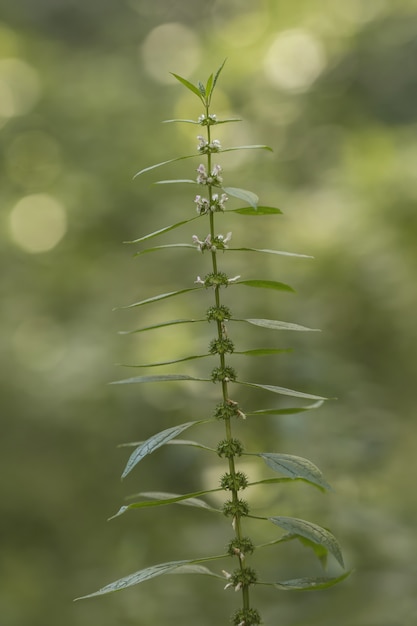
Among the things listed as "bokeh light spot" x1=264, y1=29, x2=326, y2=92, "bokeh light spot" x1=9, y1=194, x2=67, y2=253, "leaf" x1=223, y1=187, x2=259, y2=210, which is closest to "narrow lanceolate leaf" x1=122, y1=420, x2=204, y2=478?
"leaf" x1=223, y1=187, x2=259, y2=210

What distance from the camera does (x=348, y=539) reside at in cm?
202

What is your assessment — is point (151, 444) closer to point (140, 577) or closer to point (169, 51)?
point (140, 577)

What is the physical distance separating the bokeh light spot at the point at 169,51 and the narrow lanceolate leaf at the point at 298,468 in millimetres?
3702

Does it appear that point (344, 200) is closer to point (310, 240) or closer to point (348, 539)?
point (310, 240)

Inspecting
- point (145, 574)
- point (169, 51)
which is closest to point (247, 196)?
point (145, 574)

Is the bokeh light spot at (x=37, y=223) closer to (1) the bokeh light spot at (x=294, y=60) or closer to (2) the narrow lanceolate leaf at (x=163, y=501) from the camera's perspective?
(1) the bokeh light spot at (x=294, y=60)

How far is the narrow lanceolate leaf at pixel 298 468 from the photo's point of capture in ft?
2.09

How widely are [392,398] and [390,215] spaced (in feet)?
2.89

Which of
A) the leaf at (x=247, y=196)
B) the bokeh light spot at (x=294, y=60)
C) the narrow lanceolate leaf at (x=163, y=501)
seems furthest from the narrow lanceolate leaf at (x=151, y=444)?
the bokeh light spot at (x=294, y=60)

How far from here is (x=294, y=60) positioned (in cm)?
393

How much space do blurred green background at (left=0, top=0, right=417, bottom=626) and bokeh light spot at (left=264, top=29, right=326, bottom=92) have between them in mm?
12

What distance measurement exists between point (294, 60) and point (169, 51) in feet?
2.87

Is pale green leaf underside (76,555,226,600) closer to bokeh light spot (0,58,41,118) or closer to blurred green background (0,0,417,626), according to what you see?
blurred green background (0,0,417,626)

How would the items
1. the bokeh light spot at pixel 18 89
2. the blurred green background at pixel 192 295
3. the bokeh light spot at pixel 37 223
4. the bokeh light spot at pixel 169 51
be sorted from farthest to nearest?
the bokeh light spot at pixel 169 51, the bokeh light spot at pixel 18 89, the bokeh light spot at pixel 37 223, the blurred green background at pixel 192 295
